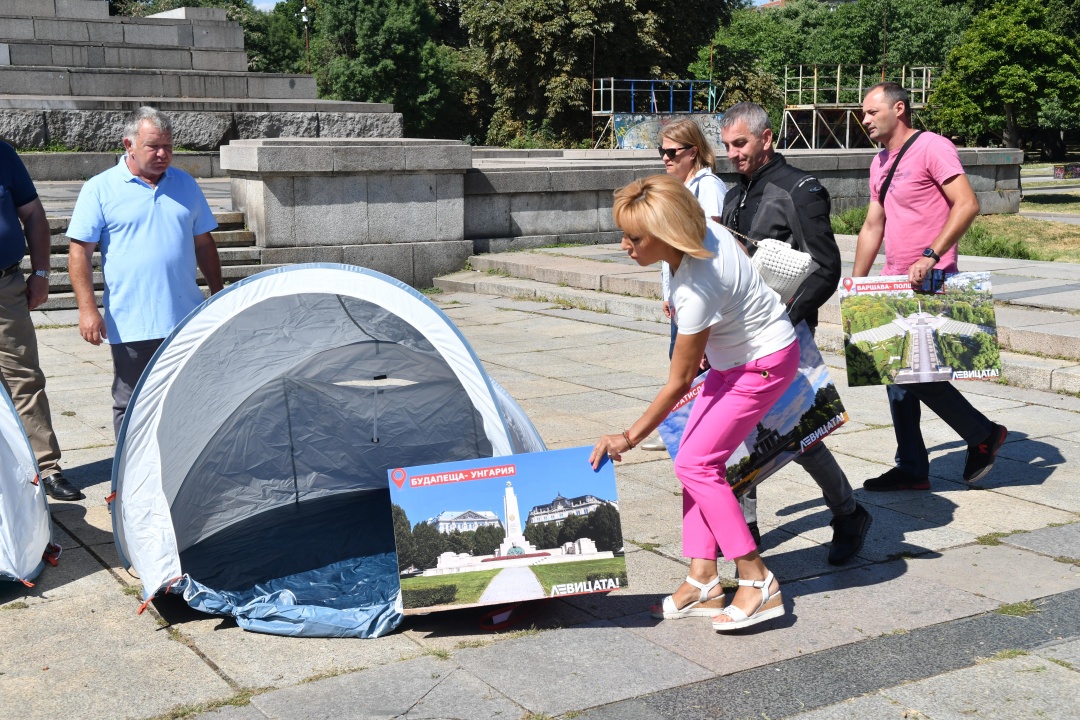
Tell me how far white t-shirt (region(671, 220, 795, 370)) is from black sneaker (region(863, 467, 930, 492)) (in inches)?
81.3

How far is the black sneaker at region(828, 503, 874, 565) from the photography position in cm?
465

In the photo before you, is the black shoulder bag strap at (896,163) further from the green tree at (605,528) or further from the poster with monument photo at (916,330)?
the green tree at (605,528)

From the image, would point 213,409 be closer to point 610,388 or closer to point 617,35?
point 610,388

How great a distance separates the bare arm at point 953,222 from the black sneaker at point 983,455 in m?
0.96

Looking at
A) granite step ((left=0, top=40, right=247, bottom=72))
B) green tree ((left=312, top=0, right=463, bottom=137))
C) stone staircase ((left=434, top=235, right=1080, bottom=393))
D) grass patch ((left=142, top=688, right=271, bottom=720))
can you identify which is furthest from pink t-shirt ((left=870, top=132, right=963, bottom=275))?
green tree ((left=312, top=0, right=463, bottom=137))

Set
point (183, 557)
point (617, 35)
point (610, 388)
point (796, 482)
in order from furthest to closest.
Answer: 1. point (617, 35)
2. point (610, 388)
3. point (796, 482)
4. point (183, 557)

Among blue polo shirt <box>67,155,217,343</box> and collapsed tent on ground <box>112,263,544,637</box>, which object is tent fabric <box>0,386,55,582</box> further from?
blue polo shirt <box>67,155,217,343</box>

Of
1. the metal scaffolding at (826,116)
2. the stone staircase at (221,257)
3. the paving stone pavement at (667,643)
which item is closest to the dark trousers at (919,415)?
the paving stone pavement at (667,643)

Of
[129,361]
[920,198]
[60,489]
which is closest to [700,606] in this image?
[920,198]

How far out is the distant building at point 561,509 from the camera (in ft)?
12.6

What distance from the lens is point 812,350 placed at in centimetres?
428

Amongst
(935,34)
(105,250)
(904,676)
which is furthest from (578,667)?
(935,34)

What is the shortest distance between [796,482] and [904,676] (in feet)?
7.75

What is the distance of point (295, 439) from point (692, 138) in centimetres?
247
